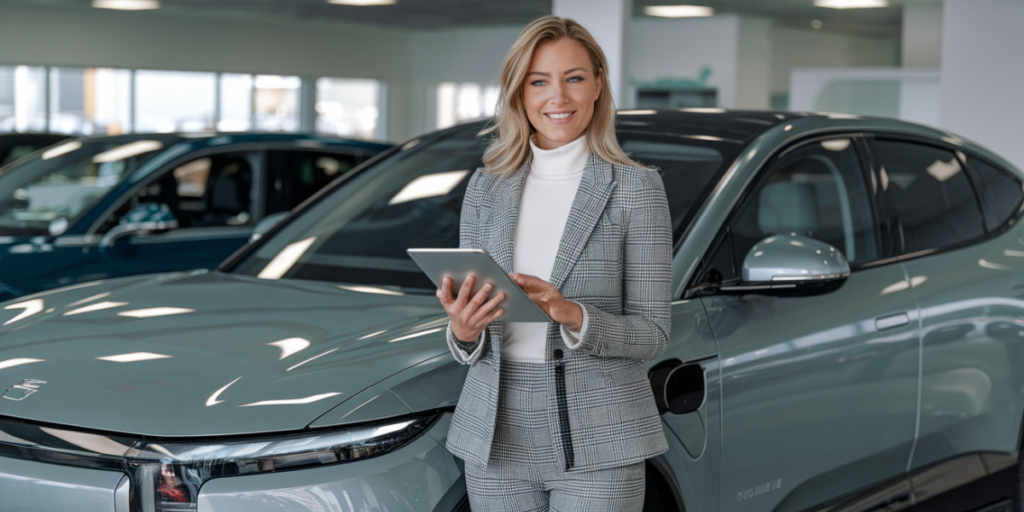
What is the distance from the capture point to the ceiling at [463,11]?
1552 centimetres

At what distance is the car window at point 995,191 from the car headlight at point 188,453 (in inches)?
88.4

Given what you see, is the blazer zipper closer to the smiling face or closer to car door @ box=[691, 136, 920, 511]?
the smiling face

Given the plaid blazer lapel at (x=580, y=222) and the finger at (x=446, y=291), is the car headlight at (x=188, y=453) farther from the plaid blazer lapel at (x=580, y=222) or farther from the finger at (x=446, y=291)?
the plaid blazer lapel at (x=580, y=222)

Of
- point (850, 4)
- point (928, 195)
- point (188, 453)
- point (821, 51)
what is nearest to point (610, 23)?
point (928, 195)

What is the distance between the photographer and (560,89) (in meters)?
1.86

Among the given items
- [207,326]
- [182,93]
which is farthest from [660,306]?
[182,93]

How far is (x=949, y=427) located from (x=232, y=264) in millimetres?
2025

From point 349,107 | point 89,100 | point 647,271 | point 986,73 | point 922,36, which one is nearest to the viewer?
point 647,271

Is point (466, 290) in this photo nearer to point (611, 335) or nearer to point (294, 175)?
point (611, 335)

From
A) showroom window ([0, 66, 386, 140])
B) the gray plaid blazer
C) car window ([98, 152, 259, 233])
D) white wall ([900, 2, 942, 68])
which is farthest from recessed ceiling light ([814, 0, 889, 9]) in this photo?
the gray plaid blazer

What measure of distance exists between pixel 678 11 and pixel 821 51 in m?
4.31

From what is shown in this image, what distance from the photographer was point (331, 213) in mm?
3053

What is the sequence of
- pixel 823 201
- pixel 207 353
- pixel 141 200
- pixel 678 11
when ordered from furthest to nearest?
pixel 678 11 < pixel 141 200 < pixel 823 201 < pixel 207 353

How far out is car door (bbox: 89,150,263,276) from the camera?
5059 millimetres
